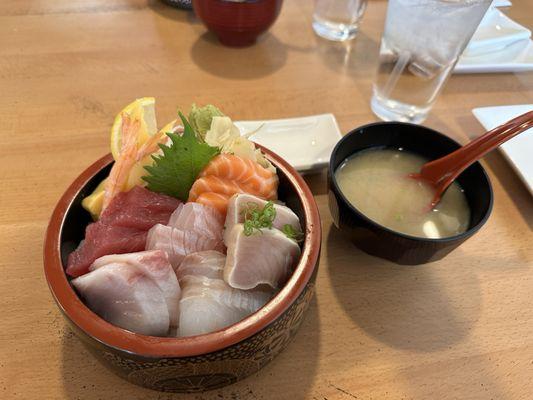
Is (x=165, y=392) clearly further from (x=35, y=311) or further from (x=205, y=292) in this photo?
(x=35, y=311)

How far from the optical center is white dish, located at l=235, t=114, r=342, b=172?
3.54 feet

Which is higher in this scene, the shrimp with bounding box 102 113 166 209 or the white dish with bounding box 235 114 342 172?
the shrimp with bounding box 102 113 166 209

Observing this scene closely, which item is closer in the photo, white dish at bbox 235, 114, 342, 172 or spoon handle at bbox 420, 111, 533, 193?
spoon handle at bbox 420, 111, 533, 193

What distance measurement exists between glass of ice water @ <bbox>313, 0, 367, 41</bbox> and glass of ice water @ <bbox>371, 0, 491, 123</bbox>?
33 cm

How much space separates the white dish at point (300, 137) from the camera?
1080 millimetres

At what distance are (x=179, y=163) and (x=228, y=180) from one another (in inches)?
3.6

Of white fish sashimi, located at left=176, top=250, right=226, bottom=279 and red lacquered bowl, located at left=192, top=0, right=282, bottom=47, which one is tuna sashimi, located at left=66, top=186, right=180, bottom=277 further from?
red lacquered bowl, located at left=192, top=0, right=282, bottom=47

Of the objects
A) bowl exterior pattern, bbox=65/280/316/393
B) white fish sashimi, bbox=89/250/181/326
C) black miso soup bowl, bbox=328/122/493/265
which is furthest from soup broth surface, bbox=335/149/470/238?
white fish sashimi, bbox=89/250/181/326

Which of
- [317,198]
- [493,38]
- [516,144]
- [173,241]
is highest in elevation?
[493,38]

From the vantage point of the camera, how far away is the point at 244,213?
718mm

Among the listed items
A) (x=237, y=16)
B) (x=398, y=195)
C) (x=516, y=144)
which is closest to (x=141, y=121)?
(x=398, y=195)

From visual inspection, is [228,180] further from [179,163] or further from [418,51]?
[418,51]

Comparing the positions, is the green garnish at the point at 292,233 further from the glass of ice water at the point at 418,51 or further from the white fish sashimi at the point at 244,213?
the glass of ice water at the point at 418,51

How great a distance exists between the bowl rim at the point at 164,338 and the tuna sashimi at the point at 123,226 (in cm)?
4
